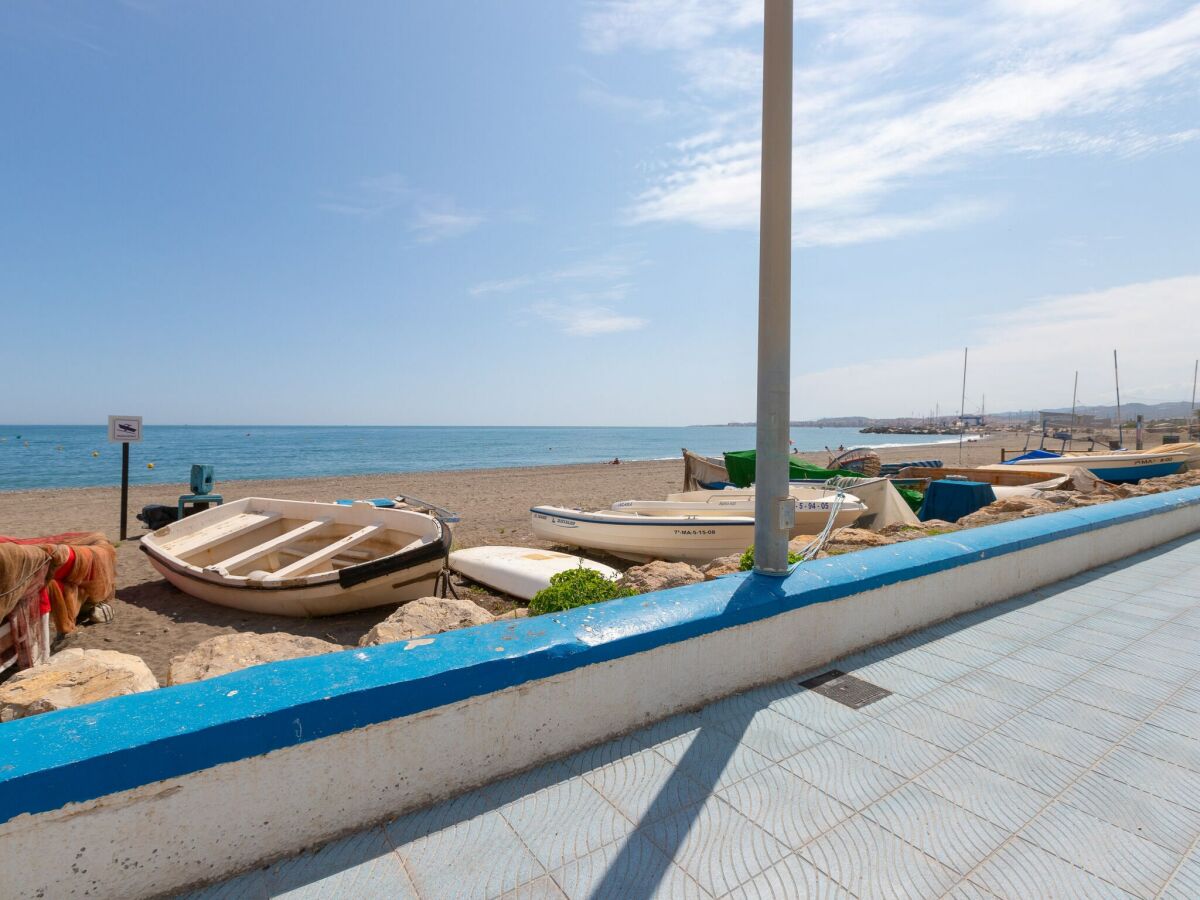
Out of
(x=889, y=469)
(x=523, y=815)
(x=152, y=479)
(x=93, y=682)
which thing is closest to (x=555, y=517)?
(x=93, y=682)

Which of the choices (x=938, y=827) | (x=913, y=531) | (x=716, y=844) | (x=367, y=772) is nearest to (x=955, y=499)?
(x=913, y=531)

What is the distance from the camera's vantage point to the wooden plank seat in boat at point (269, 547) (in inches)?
280

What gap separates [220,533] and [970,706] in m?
8.88

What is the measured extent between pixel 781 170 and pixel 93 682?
158 inches

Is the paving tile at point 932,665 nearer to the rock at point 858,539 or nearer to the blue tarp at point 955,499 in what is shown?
the rock at point 858,539

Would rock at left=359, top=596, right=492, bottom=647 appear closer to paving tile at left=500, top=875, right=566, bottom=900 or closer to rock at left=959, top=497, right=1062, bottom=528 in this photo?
paving tile at left=500, top=875, right=566, bottom=900

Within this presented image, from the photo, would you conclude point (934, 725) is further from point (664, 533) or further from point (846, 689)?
point (664, 533)

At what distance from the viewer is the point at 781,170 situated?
2.84 metres

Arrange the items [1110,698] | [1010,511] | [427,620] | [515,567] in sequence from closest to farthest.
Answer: [1110,698] < [427,620] < [515,567] < [1010,511]

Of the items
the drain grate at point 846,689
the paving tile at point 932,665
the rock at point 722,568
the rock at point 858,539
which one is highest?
the rock at point 858,539

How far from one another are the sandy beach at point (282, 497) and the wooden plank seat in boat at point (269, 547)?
52cm

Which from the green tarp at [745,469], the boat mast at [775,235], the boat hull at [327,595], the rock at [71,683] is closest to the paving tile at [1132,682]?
the boat mast at [775,235]

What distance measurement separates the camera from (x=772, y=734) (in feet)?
8.02

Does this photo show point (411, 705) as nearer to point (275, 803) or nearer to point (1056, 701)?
point (275, 803)
